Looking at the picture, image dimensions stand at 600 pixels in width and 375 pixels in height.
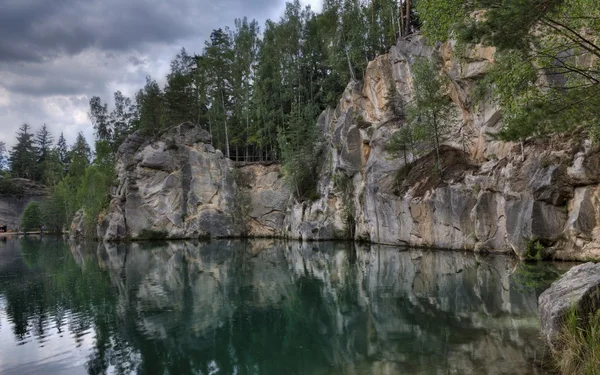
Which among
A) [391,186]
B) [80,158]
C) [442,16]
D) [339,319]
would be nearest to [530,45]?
[442,16]

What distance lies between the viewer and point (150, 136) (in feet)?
197

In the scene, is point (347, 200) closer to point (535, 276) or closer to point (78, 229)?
point (535, 276)

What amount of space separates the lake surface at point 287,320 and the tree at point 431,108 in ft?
35.5

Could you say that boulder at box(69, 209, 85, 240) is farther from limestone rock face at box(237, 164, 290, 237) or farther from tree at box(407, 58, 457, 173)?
tree at box(407, 58, 457, 173)

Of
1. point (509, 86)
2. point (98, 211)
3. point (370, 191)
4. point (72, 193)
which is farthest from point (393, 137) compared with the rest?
point (72, 193)

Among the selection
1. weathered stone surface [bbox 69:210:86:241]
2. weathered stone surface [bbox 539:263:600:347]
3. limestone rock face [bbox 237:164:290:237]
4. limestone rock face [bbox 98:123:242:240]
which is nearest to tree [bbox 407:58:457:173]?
weathered stone surface [bbox 539:263:600:347]

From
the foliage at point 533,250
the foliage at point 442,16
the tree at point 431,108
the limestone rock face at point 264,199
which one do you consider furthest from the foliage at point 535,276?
the limestone rock face at point 264,199

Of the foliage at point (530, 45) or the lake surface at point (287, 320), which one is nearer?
the foliage at point (530, 45)

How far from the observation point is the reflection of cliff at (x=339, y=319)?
9203 mm

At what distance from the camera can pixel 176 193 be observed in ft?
181

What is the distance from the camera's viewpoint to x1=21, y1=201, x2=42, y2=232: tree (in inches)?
3329

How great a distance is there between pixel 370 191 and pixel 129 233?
34592 mm

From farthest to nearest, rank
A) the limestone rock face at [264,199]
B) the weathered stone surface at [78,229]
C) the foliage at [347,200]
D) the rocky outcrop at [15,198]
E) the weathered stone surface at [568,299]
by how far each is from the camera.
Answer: the rocky outcrop at [15,198] < the weathered stone surface at [78,229] < the limestone rock face at [264,199] < the foliage at [347,200] < the weathered stone surface at [568,299]

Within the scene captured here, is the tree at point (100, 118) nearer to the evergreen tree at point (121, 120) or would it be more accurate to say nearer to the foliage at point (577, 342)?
the evergreen tree at point (121, 120)
